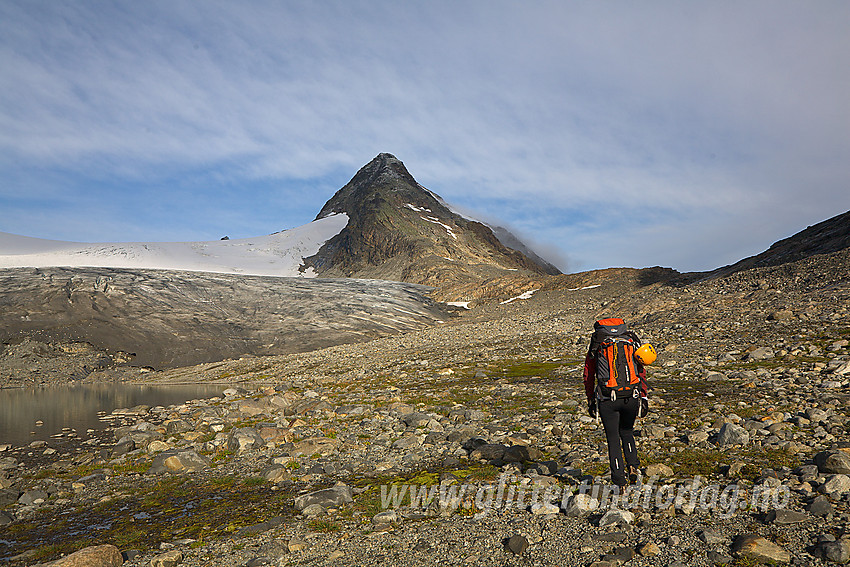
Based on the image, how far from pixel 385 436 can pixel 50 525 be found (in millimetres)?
7456

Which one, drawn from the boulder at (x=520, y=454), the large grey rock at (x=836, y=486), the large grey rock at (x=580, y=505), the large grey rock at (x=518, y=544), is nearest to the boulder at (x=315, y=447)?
the boulder at (x=520, y=454)

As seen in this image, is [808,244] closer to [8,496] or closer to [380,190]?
[8,496]

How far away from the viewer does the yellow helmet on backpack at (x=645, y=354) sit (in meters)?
8.40

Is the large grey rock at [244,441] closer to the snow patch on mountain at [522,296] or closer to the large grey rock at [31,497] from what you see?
the large grey rock at [31,497]

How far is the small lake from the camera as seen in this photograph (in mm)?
21219

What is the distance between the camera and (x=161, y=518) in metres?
9.50

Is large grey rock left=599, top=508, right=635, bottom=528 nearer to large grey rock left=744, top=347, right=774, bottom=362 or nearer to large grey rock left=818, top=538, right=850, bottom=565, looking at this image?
large grey rock left=818, top=538, right=850, bottom=565

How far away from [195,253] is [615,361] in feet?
479

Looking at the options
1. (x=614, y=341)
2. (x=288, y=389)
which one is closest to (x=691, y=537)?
(x=614, y=341)

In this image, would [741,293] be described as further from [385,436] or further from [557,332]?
[385,436]

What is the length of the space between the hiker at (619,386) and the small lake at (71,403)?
760 inches

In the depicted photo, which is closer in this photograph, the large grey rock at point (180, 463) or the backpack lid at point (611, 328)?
Answer: the backpack lid at point (611, 328)

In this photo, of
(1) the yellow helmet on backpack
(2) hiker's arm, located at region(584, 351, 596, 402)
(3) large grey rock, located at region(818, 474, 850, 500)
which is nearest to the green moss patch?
(2) hiker's arm, located at region(584, 351, 596, 402)

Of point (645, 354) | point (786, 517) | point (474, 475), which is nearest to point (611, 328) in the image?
point (645, 354)
